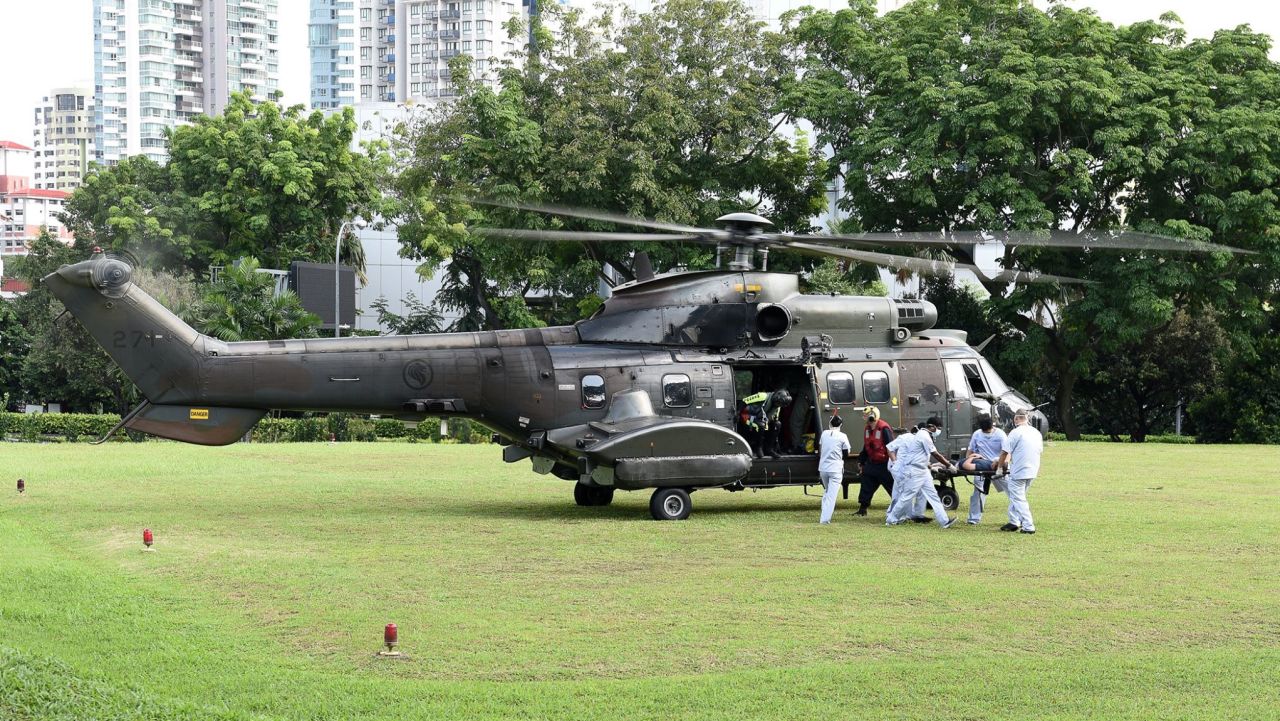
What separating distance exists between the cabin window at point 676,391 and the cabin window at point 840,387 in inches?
81.3

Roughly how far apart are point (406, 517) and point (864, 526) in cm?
636

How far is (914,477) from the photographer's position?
1795 cm

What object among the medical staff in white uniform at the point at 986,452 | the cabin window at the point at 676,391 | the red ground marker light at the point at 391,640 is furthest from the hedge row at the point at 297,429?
the red ground marker light at the point at 391,640

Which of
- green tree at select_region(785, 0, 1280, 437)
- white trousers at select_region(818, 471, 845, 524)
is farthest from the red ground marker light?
green tree at select_region(785, 0, 1280, 437)

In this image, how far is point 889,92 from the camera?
41906mm

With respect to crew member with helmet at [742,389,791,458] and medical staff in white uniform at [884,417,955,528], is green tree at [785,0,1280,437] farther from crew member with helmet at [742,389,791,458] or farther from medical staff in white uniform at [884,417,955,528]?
medical staff in white uniform at [884,417,955,528]

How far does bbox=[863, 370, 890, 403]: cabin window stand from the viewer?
19.8m

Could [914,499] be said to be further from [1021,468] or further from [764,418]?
[764,418]

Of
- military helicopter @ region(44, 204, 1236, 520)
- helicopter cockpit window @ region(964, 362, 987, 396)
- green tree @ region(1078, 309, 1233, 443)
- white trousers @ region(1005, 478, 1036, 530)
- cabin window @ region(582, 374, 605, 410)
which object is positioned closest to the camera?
white trousers @ region(1005, 478, 1036, 530)

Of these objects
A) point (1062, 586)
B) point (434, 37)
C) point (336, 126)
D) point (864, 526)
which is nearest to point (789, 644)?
point (1062, 586)

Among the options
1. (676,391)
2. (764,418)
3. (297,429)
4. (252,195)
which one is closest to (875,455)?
(764,418)

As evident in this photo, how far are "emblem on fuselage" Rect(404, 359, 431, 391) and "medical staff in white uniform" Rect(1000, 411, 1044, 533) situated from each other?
792 cm

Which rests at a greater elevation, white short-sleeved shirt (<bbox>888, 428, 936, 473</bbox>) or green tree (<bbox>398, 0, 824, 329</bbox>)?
green tree (<bbox>398, 0, 824, 329</bbox>)

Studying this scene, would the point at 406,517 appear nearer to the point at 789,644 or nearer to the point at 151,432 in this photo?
the point at 151,432
